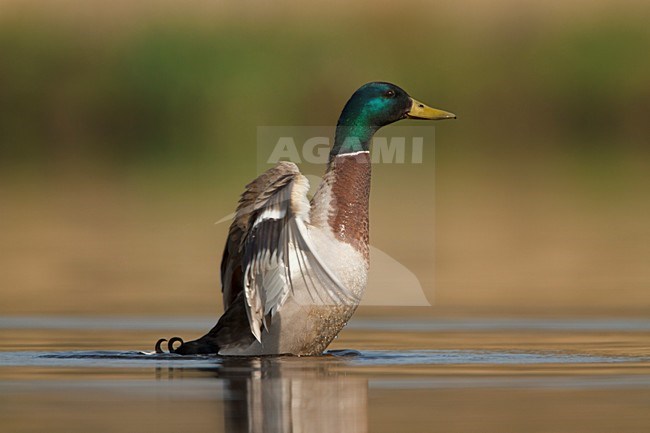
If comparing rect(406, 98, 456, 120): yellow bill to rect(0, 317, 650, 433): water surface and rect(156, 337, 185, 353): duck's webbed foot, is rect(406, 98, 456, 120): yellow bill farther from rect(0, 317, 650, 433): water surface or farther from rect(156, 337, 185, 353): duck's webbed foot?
rect(156, 337, 185, 353): duck's webbed foot

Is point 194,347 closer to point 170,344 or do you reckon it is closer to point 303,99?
point 170,344

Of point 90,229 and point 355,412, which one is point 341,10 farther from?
point 355,412

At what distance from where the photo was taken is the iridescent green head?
9.15 meters

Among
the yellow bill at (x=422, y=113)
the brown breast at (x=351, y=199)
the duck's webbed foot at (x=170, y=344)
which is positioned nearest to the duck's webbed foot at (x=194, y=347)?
the duck's webbed foot at (x=170, y=344)

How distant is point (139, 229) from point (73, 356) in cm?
750

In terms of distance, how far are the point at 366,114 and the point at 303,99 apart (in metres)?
17.4

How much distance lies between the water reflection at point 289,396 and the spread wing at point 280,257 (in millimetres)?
296

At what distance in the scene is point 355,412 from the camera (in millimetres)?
6730

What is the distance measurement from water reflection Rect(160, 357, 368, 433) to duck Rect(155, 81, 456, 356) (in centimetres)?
19

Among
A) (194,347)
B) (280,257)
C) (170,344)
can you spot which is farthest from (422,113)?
(170,344)

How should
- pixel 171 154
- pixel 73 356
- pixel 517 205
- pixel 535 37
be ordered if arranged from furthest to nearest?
1. pixel 535 37
2. pixel 171 154
3. pixel 517 205
4. pixel 73 356

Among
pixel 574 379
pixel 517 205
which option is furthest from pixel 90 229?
pixel 574 379

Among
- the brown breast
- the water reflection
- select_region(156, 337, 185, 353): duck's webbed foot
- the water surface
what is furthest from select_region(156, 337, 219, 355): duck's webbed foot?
the brown breast

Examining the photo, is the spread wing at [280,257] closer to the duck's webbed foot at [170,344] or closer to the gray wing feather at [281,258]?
the gray wing feather at [281,258]
